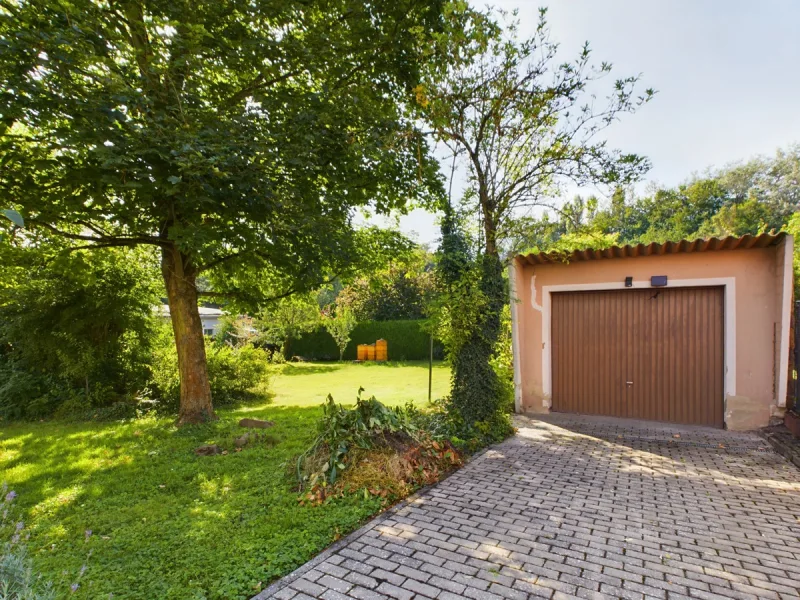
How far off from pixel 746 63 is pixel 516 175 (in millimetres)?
5253

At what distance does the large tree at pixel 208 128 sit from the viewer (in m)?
4.48

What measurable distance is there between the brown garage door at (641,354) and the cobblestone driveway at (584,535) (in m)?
1.53

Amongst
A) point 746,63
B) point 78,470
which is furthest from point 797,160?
point 78,470

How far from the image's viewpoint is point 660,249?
6.52 meters

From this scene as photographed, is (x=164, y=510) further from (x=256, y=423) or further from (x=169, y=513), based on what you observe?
(x=256, y=423)

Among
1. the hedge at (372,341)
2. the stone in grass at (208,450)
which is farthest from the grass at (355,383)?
the stone in grass at (208,450)

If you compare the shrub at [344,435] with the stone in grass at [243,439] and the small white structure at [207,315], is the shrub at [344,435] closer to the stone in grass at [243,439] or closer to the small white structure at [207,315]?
the stone in grass at [243,439]

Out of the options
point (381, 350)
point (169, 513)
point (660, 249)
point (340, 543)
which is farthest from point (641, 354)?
point (381, 350)

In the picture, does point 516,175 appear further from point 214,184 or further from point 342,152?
point 214,184

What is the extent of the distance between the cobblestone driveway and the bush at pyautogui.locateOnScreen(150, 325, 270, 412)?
6.78m

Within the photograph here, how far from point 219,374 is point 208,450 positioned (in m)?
4.26

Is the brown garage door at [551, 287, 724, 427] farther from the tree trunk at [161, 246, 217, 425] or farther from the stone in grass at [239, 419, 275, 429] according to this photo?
the tree trunk at [161, 246, 217, 425]

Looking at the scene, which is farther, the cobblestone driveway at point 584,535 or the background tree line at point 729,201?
the background tree line at point 729,201

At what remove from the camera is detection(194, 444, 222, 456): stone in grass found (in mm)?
5562
